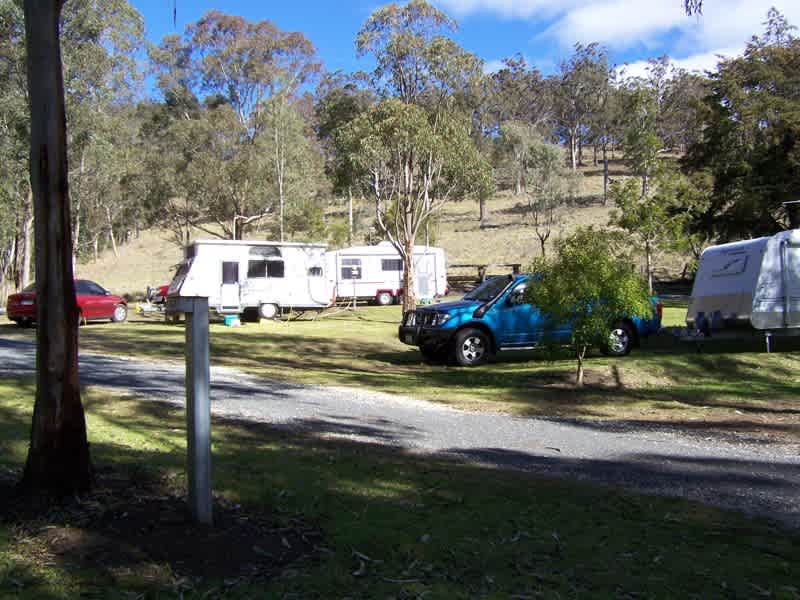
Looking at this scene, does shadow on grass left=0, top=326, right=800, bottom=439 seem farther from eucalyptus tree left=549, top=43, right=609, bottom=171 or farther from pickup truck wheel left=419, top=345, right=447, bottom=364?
eucalyptus tree left=549, top=43, right=609, bottom=171

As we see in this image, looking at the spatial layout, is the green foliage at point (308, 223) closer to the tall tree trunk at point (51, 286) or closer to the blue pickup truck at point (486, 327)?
the blue pickup truck at point (486, 327)

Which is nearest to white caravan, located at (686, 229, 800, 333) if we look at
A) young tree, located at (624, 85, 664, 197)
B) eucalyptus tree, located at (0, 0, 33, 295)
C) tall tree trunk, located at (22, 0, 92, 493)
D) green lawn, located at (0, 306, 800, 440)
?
green lawn, located at (0, 306, 800, 440)

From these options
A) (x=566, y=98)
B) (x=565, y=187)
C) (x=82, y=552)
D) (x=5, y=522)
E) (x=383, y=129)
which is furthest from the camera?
(x=566, y=98)

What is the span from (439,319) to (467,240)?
38573 millimetres

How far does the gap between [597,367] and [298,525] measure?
8.95 meters

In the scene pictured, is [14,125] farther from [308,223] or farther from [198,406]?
[198,406]

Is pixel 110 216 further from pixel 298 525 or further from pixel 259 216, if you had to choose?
pixel 298 525

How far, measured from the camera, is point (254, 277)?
25.3 meters

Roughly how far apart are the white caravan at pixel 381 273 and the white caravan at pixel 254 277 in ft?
16.4

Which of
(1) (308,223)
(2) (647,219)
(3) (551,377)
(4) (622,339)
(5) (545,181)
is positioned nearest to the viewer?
(3) (551,377)

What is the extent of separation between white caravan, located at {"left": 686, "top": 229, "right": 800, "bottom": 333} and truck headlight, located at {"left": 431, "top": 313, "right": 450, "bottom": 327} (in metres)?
4.72

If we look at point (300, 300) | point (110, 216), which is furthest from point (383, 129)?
point (110, 216)

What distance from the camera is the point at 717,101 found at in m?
32.6

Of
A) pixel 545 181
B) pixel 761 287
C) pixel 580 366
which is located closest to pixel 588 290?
pixel 580 366
